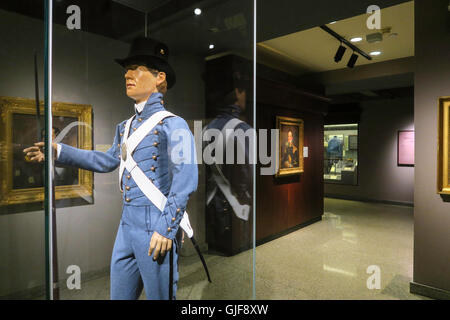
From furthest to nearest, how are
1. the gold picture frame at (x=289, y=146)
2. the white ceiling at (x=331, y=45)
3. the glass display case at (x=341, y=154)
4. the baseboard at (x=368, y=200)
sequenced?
the glass display case at (x=341, y=154) < the baseboard at (x=368, y=200) < the gold picture frame at (x=289, y=146) < the white ceiling at (x=331, y=45)

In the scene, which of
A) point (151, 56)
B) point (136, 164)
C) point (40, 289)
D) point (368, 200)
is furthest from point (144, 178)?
point (368, 200)

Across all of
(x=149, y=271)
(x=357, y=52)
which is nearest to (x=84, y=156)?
(x=149, y=271)

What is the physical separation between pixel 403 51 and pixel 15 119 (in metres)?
5.51

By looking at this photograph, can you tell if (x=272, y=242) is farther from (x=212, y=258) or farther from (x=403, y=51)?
(x=403, y=51)

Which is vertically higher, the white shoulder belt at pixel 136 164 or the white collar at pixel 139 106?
the white collar at pixel 139 106

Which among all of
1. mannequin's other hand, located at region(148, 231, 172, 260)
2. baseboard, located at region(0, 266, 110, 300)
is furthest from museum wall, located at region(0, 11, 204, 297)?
mannequin's other hand, located at region(148, 231, 172, 260)

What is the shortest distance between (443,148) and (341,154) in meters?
6.54

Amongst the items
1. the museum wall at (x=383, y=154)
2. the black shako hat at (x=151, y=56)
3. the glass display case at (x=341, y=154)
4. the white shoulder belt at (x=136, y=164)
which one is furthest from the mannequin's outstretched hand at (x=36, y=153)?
the glass display case at (x=341, y=154)

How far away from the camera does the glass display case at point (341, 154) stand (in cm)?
829

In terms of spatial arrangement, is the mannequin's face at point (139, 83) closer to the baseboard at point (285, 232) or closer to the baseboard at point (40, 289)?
the baseboard at point (40, 289)

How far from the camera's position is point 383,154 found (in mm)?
7547

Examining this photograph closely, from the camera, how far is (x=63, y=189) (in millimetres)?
938

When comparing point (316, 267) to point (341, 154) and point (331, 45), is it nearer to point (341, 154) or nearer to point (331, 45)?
point (331, 45)

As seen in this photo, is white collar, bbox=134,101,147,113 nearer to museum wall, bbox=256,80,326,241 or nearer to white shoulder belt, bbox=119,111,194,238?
white shoulder belt, bbox=119,111,194,238
